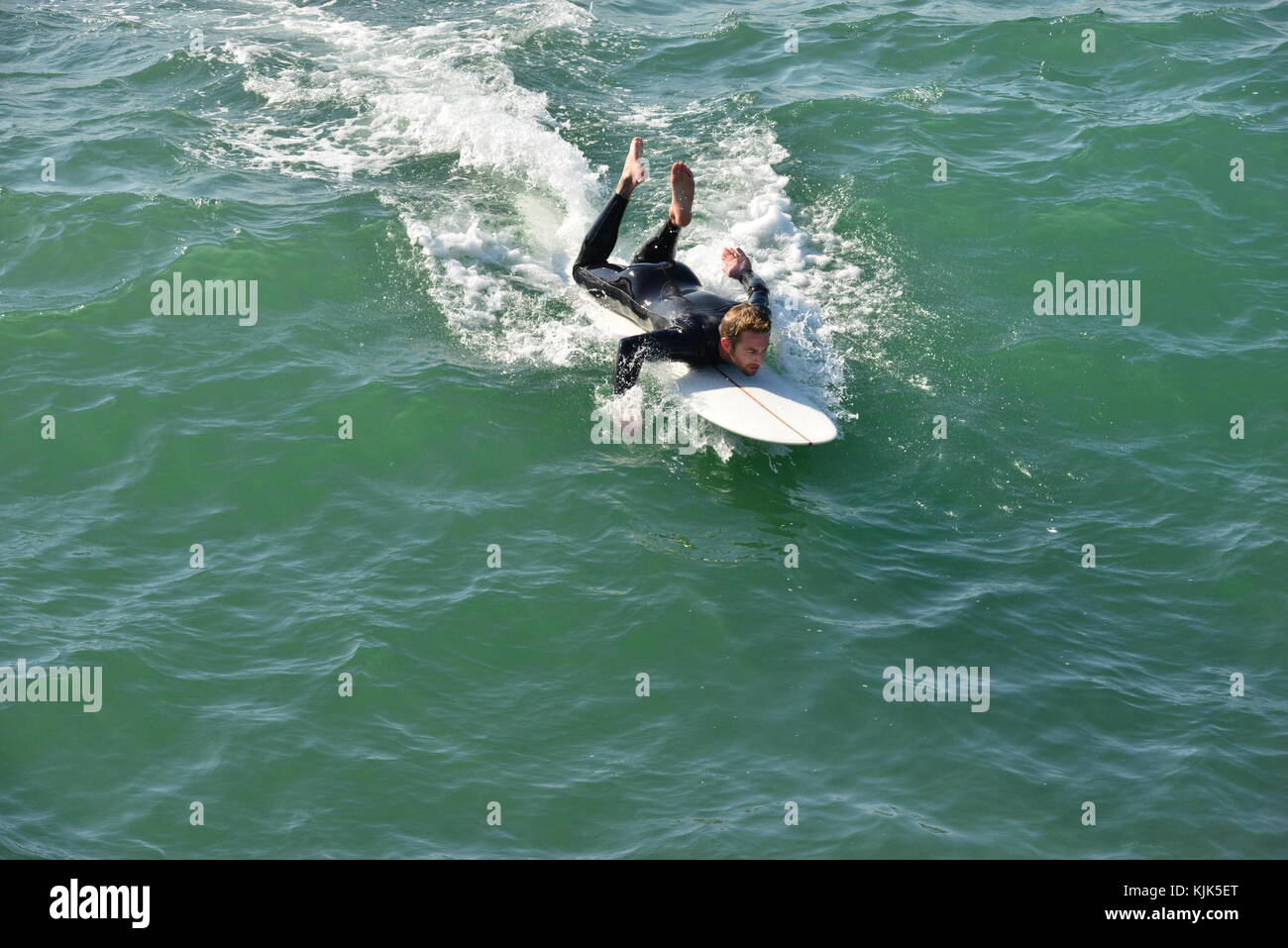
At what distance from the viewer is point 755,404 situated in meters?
11.9

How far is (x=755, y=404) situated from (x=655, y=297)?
2.01 m

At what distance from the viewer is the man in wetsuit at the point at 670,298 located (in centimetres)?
1209

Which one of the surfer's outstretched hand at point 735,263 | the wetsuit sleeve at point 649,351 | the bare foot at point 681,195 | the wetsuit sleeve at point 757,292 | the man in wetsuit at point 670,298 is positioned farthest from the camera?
the bare foot at point 681,195

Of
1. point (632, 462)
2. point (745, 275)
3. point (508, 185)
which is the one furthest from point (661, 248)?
point (508, 185)

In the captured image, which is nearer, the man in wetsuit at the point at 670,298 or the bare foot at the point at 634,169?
the man in wetsuit at the point at 670,298

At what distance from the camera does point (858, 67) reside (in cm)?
1939

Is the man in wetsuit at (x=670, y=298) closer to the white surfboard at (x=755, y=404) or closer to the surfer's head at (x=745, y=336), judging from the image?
the surfer's head at (x=745, y=336)

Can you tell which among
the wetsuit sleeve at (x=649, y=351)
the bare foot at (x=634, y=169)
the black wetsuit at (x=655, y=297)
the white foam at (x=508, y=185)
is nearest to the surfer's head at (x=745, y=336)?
the black wetsuit at (x=655, y=297)

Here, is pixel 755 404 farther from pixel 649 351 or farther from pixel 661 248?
pixel 661 248

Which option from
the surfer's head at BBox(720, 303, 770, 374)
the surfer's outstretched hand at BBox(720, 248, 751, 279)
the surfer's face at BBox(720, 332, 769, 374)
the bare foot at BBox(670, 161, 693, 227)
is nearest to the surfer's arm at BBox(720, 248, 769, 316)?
the surfer's outstretched hand at BBox(720, 248, 751, 279)

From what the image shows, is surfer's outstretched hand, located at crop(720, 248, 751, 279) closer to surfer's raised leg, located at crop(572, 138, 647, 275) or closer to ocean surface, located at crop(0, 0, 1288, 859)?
ocean surface, located at crop(0, 0, 1288, 859)

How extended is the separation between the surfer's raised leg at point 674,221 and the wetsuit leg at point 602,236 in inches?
16.3

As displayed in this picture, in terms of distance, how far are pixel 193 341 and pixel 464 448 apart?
3604 millimetres

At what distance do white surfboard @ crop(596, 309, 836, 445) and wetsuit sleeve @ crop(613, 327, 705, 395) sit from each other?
268 millimetres
